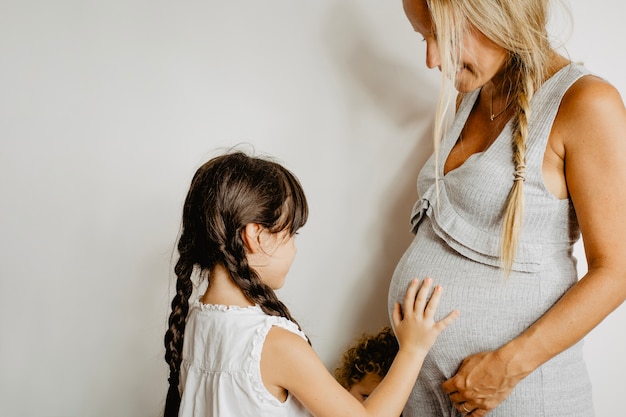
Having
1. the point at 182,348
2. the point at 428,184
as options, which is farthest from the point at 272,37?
the point at 182,348

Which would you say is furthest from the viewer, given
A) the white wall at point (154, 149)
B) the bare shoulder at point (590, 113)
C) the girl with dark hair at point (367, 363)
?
the white wall at point (154, 149)

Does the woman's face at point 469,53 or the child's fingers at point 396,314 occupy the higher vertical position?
the woman's face at point 469,53

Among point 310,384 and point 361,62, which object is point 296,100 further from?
point 310,384

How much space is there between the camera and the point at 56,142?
5.75 feet

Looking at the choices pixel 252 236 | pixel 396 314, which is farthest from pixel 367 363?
pixel 252 236

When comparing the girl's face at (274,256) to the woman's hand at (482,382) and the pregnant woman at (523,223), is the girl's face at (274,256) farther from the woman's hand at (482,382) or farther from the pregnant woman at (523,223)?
the woman's hand at (482,382)

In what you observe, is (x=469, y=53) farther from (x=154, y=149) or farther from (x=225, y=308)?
(x=154, y=149)

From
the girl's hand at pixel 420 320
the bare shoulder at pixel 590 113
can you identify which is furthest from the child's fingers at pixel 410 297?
the bare shoulder at pixel 590 113

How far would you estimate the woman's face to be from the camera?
1188 mm

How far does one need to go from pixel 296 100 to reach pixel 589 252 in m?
0.98

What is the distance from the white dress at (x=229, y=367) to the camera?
1.06 metres

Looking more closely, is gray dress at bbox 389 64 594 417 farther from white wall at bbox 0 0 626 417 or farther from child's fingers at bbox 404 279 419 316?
white wall at bbox 0 0 626 417

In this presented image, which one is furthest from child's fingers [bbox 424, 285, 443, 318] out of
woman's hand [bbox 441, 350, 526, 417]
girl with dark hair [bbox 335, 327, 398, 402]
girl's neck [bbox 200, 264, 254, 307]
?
girl with dark hair [bbox 335, 327, 398, 402]

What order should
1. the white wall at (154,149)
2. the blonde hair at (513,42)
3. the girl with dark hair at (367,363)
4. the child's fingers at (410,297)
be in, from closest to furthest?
the blonde hair at (513,42) → the child's fingers at (410,297) → the girl with dark hair at (367,363) → the white wall at (154,149)
